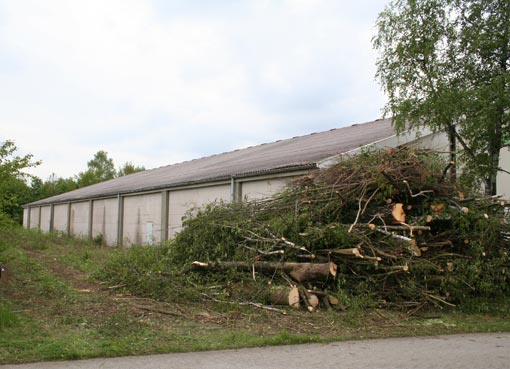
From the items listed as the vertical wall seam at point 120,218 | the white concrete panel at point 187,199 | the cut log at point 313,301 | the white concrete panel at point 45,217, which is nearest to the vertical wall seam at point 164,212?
the white concrete panel at point 187,199

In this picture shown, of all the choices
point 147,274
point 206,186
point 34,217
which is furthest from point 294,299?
point 34,217

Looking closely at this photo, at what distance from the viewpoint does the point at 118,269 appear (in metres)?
11.6

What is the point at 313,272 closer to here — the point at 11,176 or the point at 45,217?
the point at 11,176

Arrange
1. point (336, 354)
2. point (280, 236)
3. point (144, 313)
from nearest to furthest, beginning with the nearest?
point (336, 354)
point (144, 313)
point (280, 236)

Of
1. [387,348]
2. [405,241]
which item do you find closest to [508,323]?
[405,241]

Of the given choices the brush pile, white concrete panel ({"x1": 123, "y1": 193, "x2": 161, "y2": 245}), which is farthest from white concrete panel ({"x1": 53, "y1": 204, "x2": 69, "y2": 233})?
the brush pile

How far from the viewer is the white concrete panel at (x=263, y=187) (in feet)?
47.3

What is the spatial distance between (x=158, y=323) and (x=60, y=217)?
98.7ft

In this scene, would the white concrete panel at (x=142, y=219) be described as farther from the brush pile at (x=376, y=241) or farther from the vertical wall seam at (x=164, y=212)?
the brush pile at (x=376, y=241)

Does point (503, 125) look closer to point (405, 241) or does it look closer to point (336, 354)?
point (405, 241)

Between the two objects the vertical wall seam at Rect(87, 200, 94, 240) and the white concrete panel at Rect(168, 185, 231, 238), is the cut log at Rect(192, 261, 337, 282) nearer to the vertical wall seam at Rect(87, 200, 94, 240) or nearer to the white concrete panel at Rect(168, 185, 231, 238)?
the white concrete panel at Rect(168, 185, 231, 238)

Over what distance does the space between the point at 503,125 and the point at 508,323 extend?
5.43m

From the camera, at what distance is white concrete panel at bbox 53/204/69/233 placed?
34.2 meters

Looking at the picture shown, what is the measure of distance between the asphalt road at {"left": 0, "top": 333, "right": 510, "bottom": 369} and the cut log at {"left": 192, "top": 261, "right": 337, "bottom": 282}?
2.28m
